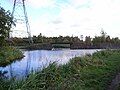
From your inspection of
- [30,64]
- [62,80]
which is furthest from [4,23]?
[30,64]

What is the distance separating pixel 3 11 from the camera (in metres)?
13.0

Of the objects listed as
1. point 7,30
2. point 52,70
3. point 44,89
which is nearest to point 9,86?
point 44,89

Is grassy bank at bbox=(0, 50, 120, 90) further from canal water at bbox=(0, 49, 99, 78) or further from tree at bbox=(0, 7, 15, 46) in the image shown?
tree at bbox=(0, 7, 15, 46)

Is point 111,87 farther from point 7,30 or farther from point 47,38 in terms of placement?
point 47,38

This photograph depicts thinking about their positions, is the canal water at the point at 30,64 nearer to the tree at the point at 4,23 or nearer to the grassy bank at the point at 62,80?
the grassy bank at the point at 62,80

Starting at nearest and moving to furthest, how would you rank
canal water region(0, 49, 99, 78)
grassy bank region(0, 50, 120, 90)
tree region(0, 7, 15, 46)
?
grassy bank region(0, 50, 120, 90), tree region(0, 7, 15, 46), canal water region(0, 49, 99, 78)

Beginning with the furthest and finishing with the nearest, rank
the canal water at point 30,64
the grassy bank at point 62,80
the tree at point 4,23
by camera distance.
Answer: the canal water at point 30,64
the tree at point 4,23
the grassy bank at point 62,80

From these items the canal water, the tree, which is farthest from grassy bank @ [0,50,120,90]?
the tree

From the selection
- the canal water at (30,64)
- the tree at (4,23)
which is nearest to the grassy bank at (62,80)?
the canal water at (30,64)

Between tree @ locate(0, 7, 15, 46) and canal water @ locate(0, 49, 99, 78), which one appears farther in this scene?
canal water @ locate(0, 49, 99, 78)

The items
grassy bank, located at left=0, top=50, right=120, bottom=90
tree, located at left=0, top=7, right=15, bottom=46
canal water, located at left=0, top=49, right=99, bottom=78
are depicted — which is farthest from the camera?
canal water, located at left=0, top=49, right=99, bottom=78

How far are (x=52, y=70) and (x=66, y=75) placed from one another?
0.94 m

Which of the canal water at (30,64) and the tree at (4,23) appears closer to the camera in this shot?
the tree at (4,23)

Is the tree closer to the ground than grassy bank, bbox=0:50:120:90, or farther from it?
farther from it
